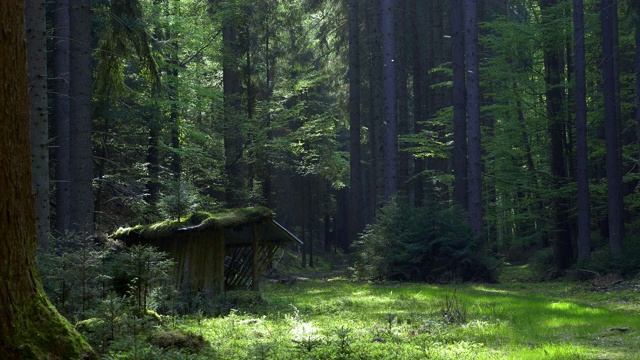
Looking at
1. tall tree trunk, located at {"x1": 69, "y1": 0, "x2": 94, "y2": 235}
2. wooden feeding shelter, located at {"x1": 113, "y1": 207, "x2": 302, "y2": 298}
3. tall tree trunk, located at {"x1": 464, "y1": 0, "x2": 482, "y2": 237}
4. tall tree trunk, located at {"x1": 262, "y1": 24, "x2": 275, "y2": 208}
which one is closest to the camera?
wooden feeding shelter, located at {"x1": 113, "y1": 207, "x2": 302, "y2": 298}

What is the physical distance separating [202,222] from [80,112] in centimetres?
437

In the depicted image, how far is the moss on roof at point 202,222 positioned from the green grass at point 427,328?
200cm

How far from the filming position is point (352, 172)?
36469 millimetres

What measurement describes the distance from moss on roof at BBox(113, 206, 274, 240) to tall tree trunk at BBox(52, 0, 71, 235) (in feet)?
5.32

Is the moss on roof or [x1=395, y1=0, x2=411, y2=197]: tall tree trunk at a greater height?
[x1=395, y1=0, x2=411, y2=197]: tall tree trunk

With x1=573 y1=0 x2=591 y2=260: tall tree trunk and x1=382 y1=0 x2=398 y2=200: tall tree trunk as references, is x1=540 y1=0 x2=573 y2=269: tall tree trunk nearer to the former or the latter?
x1=573 y1=0 x2=591 y2=260: tall tree trunk

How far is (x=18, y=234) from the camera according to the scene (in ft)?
17.9

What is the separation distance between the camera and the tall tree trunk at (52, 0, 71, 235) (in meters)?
16.2

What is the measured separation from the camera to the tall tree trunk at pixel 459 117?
27.7 meters

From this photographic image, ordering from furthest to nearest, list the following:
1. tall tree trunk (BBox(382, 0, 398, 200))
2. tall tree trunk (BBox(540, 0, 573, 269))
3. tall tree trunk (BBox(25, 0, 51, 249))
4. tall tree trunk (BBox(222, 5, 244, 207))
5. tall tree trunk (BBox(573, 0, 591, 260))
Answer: tall tree trunk (BBox(222, 5, 244, 207)) → tall tree trunk (BBox(382, 0, 398, 200)) → tall tree trunk (BBox(540, 0, 573, 269)) → tall tree trunk (BBox(573, 0, 591, 260)) → tall tree trunk (BBox(25, 0, 51, 249))

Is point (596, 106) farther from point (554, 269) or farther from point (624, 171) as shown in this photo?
point (554, 269)

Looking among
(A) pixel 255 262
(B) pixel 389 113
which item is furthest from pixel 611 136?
(A) pixel 255 262

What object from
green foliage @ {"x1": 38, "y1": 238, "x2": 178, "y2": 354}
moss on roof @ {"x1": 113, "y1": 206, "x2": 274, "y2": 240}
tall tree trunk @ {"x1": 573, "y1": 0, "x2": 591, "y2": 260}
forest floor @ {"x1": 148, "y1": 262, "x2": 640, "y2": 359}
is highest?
tall tree trunk @ {"x1": 573, "y1": 0, "x2": 591, "y2": 260}

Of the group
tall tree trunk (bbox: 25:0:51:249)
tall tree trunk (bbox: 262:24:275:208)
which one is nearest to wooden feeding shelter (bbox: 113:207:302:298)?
tall tree trunk (bbox: 25:0:51:249)
